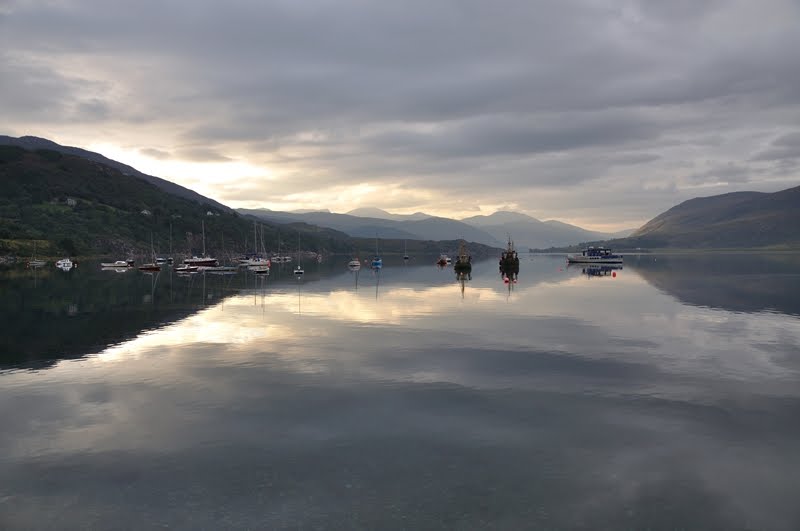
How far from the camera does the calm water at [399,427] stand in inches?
701

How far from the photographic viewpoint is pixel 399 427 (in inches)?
1008

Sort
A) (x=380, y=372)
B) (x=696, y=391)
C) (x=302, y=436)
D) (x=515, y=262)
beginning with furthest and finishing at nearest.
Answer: (x=515, y=262) < (x=380, y=372) < (x=696, y=391) < (x=302, y=436)

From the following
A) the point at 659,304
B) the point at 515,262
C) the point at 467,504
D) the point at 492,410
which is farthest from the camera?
the point at 515,262

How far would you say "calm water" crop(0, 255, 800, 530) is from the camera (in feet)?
58.4

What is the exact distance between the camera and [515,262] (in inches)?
7667

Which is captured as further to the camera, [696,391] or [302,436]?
[696,391]

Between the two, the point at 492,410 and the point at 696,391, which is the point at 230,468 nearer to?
the point at 492,410

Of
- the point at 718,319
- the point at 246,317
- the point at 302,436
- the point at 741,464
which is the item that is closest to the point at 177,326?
the point at 246,317

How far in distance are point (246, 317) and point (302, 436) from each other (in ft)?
147

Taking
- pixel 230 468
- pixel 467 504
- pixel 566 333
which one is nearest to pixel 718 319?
pixel 566 333

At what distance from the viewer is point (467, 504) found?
707 inches

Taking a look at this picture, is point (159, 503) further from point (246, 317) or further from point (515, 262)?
point (515, 262)

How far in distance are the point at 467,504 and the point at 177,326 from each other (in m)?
49.9

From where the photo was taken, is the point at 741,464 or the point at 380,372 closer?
the point at 741,464
